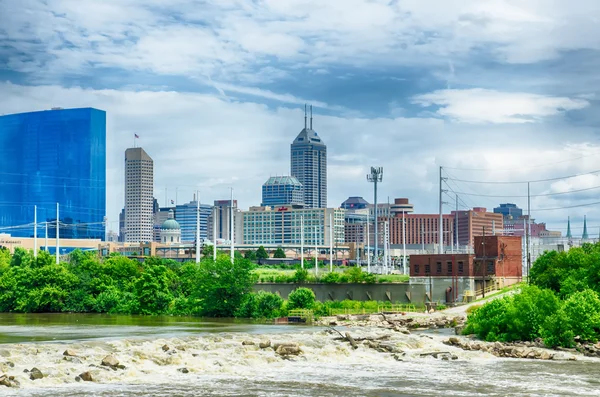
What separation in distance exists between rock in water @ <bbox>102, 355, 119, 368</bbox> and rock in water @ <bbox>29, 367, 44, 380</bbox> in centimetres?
461

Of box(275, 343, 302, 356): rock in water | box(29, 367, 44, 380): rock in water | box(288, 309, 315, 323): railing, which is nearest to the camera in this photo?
box(29, 367, 44, 380): rock in water

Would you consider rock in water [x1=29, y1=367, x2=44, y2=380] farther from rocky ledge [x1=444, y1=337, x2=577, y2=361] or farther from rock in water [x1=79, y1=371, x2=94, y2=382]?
rocky ledge [x1=444, y1=337, x2=577, y2=361]

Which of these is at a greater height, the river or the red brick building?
the red brick building

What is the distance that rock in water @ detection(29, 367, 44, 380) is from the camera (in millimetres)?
48094

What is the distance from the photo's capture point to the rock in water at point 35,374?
4809 centimetres

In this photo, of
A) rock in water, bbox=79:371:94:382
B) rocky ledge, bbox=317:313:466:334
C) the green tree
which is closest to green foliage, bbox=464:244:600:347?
rocky ledge, bbox=317:313:466:334

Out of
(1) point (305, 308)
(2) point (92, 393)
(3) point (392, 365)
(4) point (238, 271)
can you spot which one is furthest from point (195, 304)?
(2) point (92, 393)

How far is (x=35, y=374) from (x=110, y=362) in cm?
538

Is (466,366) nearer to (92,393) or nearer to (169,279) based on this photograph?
(92,393)

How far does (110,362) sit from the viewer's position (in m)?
52.6

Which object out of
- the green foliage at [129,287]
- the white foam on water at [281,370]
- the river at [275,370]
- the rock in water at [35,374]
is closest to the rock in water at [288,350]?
the white foam on water at [281,370]

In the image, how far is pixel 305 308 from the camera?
99.6 meters

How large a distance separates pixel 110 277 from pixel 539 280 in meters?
60.7

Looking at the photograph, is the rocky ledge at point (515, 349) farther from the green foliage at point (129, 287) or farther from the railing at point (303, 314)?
the green foliage at point (129, 287)
